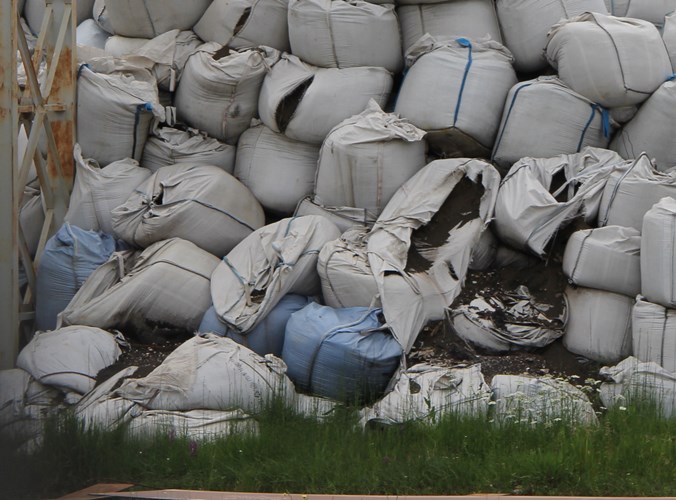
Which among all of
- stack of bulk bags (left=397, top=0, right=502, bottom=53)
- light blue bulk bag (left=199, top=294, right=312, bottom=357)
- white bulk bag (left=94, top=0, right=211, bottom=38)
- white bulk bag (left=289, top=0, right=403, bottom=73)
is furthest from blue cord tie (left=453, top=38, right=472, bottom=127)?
white bulk bag (left=94, top=0, right=211, bottom=38)

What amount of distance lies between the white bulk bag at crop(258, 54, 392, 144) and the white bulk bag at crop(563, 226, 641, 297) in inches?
51.9

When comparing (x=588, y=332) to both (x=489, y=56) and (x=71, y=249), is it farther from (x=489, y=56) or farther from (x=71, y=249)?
(x=71, y=249)

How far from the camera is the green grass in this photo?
11.7 ft

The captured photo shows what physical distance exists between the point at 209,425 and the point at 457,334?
4.00ft

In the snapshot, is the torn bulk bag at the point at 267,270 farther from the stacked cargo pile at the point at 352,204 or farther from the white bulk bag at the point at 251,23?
the white bulk bag at the point at 251,23

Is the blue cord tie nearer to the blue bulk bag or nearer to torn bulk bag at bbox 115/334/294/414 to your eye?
the blue bulk bag

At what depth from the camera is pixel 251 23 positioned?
5641 millimetres

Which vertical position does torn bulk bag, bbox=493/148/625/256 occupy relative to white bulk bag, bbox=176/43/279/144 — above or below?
below

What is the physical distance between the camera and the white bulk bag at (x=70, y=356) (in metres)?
4.44

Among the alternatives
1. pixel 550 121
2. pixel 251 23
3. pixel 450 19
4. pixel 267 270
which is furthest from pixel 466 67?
pixel 267 270

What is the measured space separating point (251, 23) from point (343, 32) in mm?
581

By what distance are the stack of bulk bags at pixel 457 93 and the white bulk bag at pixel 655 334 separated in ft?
4.13

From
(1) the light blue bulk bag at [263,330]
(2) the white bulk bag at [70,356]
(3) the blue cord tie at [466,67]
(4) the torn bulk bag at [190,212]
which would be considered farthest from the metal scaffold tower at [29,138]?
(3) the blue cord tie at [466,67]

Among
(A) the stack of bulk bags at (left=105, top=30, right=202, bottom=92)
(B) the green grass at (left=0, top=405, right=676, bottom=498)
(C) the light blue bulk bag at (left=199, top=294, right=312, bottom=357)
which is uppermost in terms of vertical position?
(A) the stack of bulk bags at (left=105, top=30, right=202, bottom=92)
